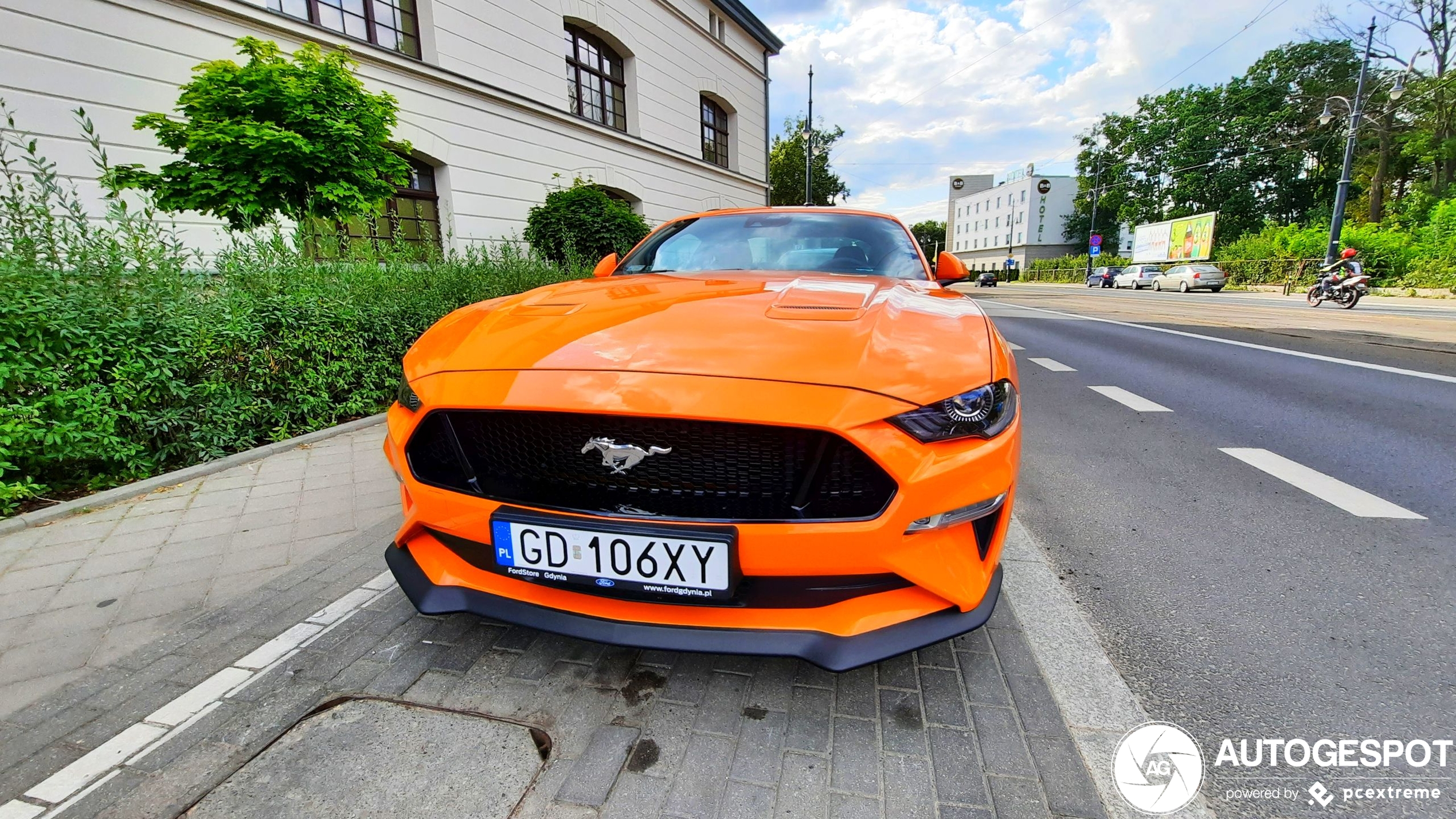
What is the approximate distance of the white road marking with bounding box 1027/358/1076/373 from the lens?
21.3 feet

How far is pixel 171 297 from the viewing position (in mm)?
3266

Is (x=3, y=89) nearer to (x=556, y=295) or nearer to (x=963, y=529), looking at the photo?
(x=556, y=295)

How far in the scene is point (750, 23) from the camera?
1995 centimetres

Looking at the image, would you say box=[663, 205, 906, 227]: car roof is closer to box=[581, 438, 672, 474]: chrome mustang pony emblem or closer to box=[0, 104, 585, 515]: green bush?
box=[581, 438, 672, 474]: chrome mustang pony emblem

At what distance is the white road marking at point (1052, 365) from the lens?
21.3 feet

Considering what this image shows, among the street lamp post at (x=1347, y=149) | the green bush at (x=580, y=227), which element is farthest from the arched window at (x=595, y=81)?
the street lamp post at (x=1347, y=149)

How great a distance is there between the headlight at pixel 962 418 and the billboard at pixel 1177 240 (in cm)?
3812

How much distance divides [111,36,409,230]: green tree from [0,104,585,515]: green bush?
2.99 feet

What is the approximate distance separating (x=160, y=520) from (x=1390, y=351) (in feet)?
36.3

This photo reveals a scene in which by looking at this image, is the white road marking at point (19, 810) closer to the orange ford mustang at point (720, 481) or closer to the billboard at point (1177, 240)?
the orange ford mustang at point (720, 481)

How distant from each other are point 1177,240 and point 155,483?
42.2 meters

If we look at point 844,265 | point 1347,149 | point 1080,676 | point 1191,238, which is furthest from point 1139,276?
point 1080,676

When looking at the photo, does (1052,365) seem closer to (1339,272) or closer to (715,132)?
(1339,272)

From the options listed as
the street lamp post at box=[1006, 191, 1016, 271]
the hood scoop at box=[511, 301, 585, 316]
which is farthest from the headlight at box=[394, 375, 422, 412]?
the street lamp post at box=[1006, 191, 1016, 271]
